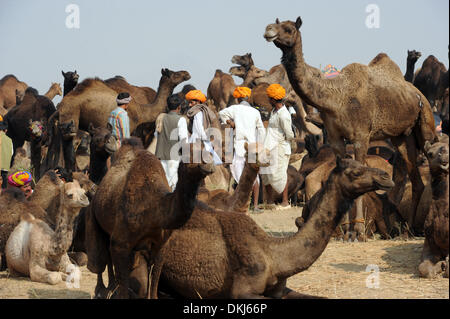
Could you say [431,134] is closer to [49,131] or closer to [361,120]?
[361,120]

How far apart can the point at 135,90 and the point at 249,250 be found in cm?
1211

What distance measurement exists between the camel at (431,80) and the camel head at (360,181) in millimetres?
13220

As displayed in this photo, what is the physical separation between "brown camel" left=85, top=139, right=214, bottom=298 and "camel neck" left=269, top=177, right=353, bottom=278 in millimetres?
968

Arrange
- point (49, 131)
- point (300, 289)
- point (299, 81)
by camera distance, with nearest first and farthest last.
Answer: point (300, 289) < point (299, 81) < point (49, 131)

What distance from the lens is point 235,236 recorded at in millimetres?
5859

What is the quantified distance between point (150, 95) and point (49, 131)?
350 centimetres

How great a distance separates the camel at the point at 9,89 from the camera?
25.9 m

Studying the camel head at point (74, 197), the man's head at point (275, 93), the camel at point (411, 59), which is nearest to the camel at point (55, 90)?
the camel at point (411, 59)

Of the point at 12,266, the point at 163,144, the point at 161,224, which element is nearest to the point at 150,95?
the point at 163,144

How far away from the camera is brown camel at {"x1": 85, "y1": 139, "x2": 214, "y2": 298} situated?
5.12m

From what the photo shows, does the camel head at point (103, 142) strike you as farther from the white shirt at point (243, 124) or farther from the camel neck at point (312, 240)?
the white shirt at point (243, 124)

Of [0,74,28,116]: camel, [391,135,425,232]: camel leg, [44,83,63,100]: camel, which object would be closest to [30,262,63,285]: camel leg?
[391,135,425,232]: camel leg

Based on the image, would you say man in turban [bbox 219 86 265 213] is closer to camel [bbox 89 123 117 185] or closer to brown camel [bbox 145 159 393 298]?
camel [bbox 89 123 117 185]
